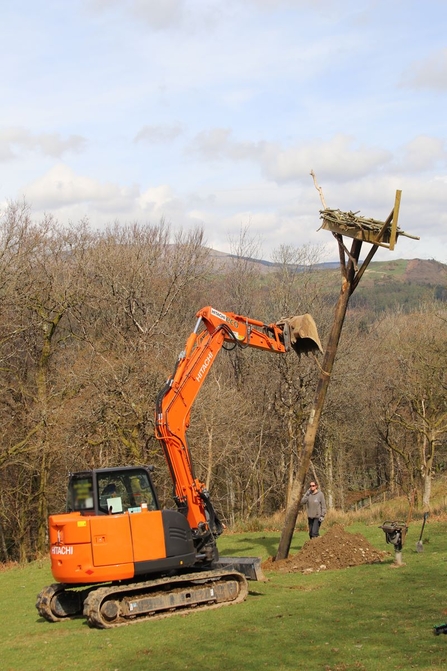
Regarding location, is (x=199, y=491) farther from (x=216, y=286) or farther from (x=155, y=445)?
(x=216, y=286)

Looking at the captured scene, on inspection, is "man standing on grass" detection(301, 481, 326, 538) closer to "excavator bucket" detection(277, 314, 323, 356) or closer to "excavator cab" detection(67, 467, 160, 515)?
"excavator bucket" detection(277, 314, 323, 356)

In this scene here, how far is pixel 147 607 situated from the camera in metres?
12.2

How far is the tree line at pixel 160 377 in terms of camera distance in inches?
1099

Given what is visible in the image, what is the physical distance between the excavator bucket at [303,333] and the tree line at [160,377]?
12.1 meters

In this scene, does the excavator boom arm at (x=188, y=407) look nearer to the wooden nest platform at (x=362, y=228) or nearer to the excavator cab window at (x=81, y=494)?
the excavator cab window at (x=81, y=494)

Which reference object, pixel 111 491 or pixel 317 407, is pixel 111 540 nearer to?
pixel 111 491

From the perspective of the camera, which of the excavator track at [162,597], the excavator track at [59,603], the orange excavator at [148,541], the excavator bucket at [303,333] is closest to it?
the excavator track at [162,597]

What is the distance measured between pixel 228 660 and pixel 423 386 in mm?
26191

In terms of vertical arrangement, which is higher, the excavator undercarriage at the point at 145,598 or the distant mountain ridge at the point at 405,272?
the distant mountain ridge at the point at 405,272

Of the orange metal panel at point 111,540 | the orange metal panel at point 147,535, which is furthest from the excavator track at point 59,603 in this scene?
the orange metal panel at point 147,535

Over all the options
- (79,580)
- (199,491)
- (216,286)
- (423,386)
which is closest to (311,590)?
(199,491)

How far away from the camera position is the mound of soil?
15.6m

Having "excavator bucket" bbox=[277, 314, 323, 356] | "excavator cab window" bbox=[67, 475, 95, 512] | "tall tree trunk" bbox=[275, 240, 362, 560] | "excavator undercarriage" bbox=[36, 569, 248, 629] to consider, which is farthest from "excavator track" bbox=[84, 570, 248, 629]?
"excavator bucket" bbox=[277, 314, 323, 356]

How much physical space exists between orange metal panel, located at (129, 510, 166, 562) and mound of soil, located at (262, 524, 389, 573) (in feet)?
13.3
